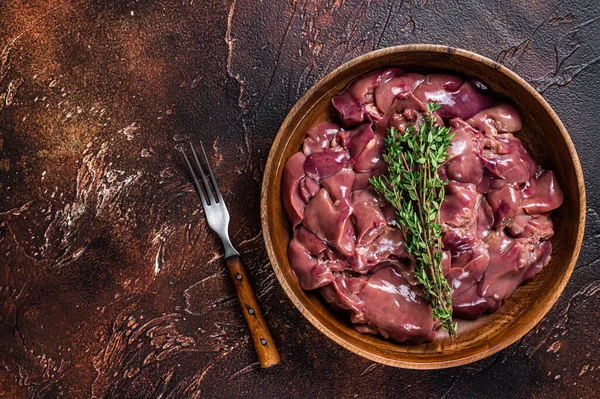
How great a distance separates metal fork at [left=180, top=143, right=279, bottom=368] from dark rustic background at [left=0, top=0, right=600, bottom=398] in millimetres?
65

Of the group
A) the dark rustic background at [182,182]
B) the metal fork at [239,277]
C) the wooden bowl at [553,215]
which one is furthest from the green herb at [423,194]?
the metal fork at [239,277]

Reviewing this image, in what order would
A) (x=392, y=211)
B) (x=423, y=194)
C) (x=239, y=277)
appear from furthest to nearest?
(x=239, y=277) → (x=392, y=211) → (x=423, y=194)

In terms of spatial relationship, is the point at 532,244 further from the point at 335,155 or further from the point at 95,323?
the point at 95,323

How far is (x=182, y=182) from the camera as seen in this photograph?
247 centimetres

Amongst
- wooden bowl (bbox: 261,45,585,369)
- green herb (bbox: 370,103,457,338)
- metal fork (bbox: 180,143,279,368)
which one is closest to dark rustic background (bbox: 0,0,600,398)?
metal fork (bbox: 180,143,279,368)

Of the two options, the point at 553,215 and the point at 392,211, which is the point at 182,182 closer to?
the point at 392,211

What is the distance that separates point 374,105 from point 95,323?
5.29 feet

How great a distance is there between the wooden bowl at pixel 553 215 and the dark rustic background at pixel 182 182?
258 mm

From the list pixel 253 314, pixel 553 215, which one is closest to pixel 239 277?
pixel 253 314

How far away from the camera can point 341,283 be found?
6.97 ft

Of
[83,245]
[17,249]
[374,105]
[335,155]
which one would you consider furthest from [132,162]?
[374,105]

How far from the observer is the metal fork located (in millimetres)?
2395

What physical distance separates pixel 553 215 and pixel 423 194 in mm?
689

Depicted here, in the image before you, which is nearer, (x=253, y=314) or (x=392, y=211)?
(x=392, y=211)
